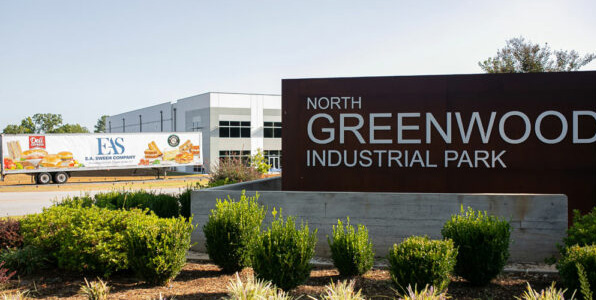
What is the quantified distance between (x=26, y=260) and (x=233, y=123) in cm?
4140

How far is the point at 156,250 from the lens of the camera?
6.45 meters

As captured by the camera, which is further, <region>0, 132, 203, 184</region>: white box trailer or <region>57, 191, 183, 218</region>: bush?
<region>0, 132, 203, 184</region>: white box trailer

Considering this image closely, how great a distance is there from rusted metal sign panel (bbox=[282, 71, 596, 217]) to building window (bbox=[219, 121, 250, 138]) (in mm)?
39166

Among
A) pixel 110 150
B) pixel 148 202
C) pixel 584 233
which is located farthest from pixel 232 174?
pixel 110 150

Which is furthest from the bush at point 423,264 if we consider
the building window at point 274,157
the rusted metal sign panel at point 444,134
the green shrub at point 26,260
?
A: the building window at point 274,157

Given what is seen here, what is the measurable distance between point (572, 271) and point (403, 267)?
80.1 inches

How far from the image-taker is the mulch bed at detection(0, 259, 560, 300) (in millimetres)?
6055

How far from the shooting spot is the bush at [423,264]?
5465 millimetres

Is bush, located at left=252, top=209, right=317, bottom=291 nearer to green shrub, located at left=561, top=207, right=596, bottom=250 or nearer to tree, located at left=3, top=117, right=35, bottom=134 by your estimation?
green shrub, located at left=561, top=207, right=596, bottom=250

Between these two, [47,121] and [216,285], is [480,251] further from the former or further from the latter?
[47,121]

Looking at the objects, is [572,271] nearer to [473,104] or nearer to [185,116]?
[473,104]

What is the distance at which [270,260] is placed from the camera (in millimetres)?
5883

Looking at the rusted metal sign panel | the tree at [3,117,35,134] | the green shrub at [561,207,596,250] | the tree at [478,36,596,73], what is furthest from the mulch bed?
the tree at [3,117,35,134]

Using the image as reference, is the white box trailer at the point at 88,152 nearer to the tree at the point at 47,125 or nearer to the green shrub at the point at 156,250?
the green shrub at the point at 156,250
